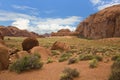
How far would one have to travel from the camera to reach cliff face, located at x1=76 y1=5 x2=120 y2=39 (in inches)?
3573

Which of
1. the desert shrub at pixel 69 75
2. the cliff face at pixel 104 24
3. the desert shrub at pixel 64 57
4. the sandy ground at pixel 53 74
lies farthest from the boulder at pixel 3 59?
the cliff face at pixel 104 24

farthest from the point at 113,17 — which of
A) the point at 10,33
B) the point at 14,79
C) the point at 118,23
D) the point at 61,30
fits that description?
the point at 14,79

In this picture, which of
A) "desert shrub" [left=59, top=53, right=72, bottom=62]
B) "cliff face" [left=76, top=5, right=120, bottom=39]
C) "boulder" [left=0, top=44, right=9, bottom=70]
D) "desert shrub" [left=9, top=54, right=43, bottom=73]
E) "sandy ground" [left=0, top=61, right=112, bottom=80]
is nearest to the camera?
"sandy ground" [left=0, top=61, right=112, bottom=80]

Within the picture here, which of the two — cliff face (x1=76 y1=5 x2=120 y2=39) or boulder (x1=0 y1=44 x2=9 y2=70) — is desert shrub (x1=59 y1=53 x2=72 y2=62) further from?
cliff face (x1=76 y1=5 x2=120 y2=39)

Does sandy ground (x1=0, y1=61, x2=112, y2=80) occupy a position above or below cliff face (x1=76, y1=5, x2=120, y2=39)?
below

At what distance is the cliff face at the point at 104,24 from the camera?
298 feet

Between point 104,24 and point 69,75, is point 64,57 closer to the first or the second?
point 69,75

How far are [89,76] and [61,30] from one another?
131m

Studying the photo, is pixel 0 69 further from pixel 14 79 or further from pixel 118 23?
pixel 118 23

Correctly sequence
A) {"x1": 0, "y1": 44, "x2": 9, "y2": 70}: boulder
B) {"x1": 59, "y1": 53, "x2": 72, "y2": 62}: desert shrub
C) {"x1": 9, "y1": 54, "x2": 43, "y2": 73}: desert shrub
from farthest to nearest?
{"x1": 59, "y1": 53, "x2": 72, "y2": 62}: desert shrub, {"x1": 0, "y1": 44, "x2": 9, "y2": 70}: boulder, {"x1": 9, "y1": 54, "x2": 43, "y2": 73}: desert shrub

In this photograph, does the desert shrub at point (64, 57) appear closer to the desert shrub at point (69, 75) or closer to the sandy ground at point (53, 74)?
the sandy ground at point (53, 74)

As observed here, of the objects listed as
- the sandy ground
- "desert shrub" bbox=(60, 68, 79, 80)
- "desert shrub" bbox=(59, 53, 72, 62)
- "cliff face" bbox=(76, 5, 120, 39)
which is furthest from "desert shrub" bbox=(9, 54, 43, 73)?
"cliff face" bbox=(76, 5, 120, 39)

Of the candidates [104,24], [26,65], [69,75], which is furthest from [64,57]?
[104,24]

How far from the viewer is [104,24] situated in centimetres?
9525
